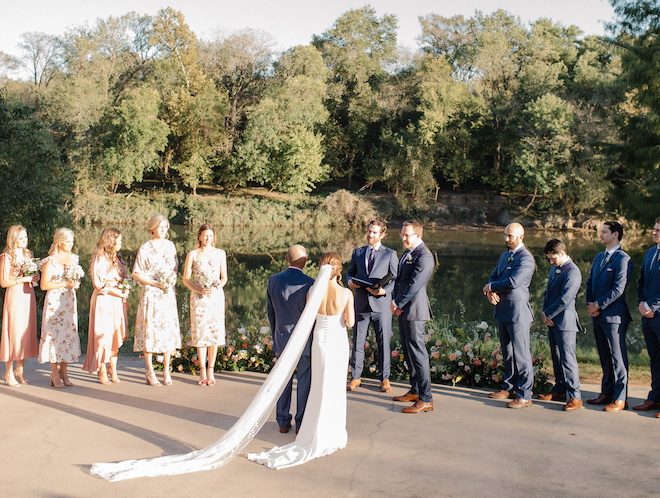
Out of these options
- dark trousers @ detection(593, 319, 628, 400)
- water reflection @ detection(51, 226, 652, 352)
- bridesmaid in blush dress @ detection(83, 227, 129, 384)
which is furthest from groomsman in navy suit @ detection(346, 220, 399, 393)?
water reflection @ detection(51, 226, 652, 352)

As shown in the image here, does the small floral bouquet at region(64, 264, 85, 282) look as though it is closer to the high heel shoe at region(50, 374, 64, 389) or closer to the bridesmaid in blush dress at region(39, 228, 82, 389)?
the bridesmaid in blush dress at region(39, 228, 82, 389)

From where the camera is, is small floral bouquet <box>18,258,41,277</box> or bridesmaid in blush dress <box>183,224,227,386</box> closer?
small floral bouquet <box>18,258,41,277</box>

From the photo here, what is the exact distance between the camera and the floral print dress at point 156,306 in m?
7.17

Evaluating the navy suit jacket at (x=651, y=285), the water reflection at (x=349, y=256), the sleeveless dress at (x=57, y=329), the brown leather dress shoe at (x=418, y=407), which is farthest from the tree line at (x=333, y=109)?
the sleeveless dress at (x=57, y=329)

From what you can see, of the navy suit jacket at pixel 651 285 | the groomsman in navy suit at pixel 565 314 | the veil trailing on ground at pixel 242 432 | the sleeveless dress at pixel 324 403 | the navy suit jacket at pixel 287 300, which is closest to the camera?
the veil trailing on ground at pixel 242 432

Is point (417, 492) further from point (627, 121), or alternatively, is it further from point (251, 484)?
point (627, 121)

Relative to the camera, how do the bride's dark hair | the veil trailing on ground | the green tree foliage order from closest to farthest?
the veil trailing on ground
the bride's dark hair
the green tree foliage

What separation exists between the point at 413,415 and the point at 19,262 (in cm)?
475

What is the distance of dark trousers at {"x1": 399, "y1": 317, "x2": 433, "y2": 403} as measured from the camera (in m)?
6.34

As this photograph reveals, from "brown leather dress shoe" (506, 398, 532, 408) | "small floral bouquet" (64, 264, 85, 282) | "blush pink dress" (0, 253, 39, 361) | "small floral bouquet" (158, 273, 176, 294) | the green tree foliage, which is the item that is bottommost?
"brown leather dress shoe" (506, 398, 532, 408)

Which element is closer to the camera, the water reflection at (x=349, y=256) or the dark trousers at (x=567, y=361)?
the dark trousers at (x=567, y=361)

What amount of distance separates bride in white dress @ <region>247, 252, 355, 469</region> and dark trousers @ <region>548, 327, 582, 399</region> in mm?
2594

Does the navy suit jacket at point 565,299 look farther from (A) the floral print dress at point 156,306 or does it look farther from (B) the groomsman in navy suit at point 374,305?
(A) the floral print dress at point 156,306

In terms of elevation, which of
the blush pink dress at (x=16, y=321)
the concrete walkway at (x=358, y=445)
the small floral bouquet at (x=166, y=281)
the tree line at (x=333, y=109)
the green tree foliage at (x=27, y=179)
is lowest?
the concrete walkway at (x=358, y=445)
